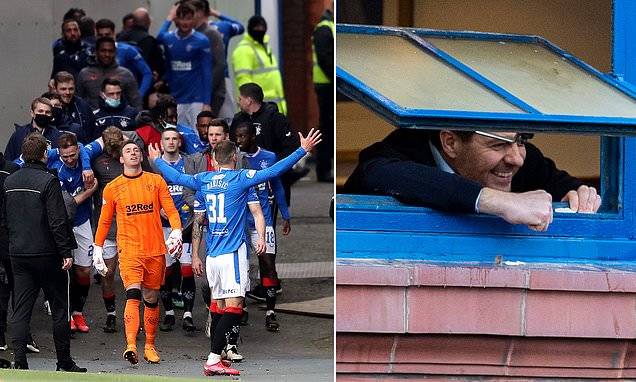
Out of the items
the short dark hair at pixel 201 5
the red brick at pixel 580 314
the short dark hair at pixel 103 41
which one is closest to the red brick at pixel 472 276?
the red brick at pixel 580 314

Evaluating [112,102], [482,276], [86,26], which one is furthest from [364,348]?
[86,26]

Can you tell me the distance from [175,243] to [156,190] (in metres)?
0.33

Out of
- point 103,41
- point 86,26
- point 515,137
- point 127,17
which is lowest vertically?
point 515,137

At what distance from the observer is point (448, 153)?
636cm

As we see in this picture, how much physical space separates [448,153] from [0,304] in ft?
11.1

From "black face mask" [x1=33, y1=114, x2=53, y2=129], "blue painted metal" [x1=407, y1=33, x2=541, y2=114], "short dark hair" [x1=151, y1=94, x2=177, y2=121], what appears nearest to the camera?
"blue painted metal" [x1=407, y1=33, x2=541, y2=114]

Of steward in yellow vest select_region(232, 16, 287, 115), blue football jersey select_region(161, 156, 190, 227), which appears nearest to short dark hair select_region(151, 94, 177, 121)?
blue football jersey select_region(161, 156, 190, 227)

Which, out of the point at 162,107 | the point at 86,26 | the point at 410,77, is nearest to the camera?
the point at 410,77

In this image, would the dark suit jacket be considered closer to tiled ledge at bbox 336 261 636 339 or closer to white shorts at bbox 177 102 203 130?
tiled ledge at bbox 336 261 636 339

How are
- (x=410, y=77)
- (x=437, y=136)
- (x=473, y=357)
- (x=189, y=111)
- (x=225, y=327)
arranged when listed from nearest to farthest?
(x=410, y=77), (x=473, y=357), (x=437, y=136), (x=225, y=327), (x=189, y=111)

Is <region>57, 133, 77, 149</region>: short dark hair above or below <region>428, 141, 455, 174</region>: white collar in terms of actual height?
above

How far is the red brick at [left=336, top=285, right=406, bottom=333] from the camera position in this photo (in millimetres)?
6090

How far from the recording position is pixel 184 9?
1242 cm

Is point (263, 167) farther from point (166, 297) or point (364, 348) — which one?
point (364, 348)
